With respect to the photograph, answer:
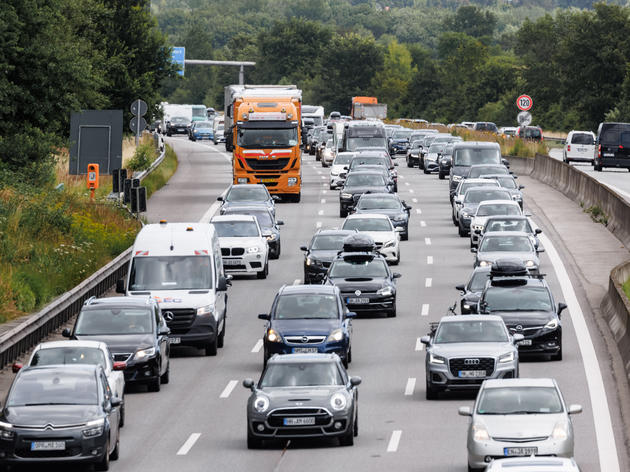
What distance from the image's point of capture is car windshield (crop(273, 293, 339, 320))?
94.4 feet

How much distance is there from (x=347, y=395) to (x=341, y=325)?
22.5 feet

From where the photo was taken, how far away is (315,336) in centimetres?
2802

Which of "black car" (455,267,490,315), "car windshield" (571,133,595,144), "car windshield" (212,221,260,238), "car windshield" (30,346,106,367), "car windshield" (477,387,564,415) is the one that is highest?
"car windshield" (477,387,564,415)

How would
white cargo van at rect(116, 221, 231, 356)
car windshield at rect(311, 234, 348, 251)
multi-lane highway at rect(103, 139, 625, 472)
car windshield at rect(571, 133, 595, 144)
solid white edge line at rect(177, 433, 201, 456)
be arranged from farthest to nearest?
car windshield at rect(571, 133, 595, 144) < car windshield at rect(311, 234, 348, 251) < white cargo van at rect(116, 221, 231, 356) < solid white edge line at rect(177, 433, 201, 456) < multi-lane highway at rect(103, 139, 625, 472)

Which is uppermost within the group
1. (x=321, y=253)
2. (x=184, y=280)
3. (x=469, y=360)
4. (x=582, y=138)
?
(x=469, y=360)

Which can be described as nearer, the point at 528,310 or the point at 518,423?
the point at 518,423

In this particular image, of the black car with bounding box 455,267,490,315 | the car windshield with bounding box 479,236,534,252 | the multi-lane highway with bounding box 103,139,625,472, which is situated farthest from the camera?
the car windshield with bounding box 479,236,534,252

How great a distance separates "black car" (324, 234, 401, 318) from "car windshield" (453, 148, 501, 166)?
84.5 feet

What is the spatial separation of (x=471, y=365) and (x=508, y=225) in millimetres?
18781

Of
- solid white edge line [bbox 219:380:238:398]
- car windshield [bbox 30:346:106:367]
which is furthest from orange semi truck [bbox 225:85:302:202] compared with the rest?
car windshield [bbox 30:346:106:367]

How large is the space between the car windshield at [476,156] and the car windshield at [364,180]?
5.45 metres

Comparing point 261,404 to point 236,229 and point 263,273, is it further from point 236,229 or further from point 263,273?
point 236,229

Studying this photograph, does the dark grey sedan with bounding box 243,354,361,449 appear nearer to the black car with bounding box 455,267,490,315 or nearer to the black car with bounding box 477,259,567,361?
the black car with bounding box 477,259,567,361

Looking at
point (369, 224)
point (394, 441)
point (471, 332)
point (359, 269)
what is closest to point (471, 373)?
point (471, 332)
